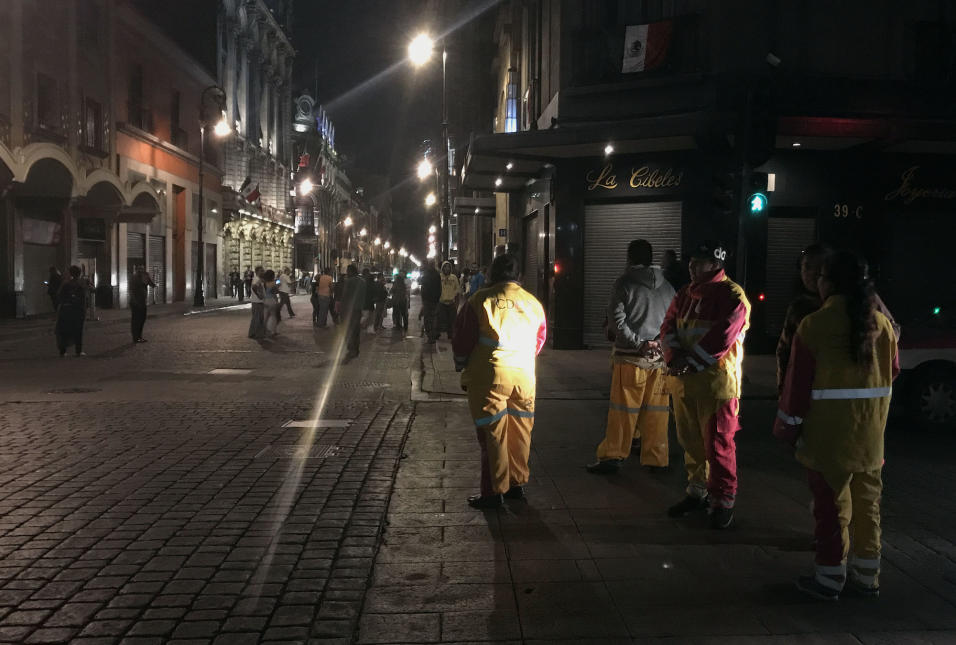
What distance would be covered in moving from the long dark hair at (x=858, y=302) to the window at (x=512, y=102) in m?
20.5

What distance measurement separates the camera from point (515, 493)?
19.7 ft

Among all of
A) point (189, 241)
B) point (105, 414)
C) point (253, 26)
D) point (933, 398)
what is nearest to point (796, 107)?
point (933, 398)

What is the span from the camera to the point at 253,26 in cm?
5725

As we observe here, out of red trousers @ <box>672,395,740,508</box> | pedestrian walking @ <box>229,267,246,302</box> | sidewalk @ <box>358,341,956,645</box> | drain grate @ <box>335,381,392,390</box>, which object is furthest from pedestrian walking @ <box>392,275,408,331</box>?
pedestrian walking @ <box>229,267,246,302</box>

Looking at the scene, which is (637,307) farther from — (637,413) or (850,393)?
(850,393)

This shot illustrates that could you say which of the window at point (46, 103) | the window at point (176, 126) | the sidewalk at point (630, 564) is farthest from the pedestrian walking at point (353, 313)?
Answer: the window at point (176, 126)

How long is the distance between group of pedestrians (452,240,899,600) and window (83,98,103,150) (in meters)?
28.6

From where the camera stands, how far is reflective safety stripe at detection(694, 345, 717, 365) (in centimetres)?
514

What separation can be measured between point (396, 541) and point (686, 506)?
76.4 inches

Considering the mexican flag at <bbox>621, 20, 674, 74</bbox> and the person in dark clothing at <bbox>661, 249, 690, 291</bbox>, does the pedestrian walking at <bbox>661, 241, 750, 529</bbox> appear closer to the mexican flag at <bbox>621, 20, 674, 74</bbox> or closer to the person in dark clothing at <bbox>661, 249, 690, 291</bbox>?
the person in dark clothing at <bbox>661, 249, 690, 291</bbox>

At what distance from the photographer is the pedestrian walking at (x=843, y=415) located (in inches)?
159

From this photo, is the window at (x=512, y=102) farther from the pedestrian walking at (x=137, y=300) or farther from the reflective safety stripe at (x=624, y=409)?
the reflective safety stripe at (x=624, y=409)

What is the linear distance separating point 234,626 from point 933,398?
25.8ft

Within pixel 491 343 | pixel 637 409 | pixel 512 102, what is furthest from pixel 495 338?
pixel 512 102
